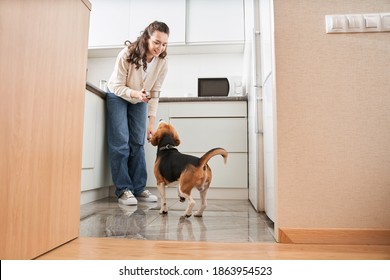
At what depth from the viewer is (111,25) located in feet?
9.43

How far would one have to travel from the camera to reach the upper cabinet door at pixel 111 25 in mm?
2861

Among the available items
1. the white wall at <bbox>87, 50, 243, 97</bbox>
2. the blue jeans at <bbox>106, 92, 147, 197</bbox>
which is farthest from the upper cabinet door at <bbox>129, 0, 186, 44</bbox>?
the blue jeans at <bbox>106, 92, 147, 197</bbox>

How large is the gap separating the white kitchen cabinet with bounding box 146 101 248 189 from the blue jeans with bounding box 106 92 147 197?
0.85 ft

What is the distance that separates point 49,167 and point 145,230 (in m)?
0.52

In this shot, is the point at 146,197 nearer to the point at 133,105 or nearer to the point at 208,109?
the point at 133,105

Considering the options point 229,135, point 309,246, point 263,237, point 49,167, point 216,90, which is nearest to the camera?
point 49,167

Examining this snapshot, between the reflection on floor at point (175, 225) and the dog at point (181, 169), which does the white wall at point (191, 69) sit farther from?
the reflection on floor at point (175, 225)

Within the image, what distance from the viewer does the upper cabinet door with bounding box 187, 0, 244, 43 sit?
2.76 meters

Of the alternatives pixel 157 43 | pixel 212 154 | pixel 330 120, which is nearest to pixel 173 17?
pixel 157 43

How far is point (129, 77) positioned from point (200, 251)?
1.46m

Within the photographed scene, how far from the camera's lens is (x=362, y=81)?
41.4 inches

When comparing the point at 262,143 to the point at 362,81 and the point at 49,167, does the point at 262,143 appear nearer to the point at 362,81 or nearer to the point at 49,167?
the point at 362,81
